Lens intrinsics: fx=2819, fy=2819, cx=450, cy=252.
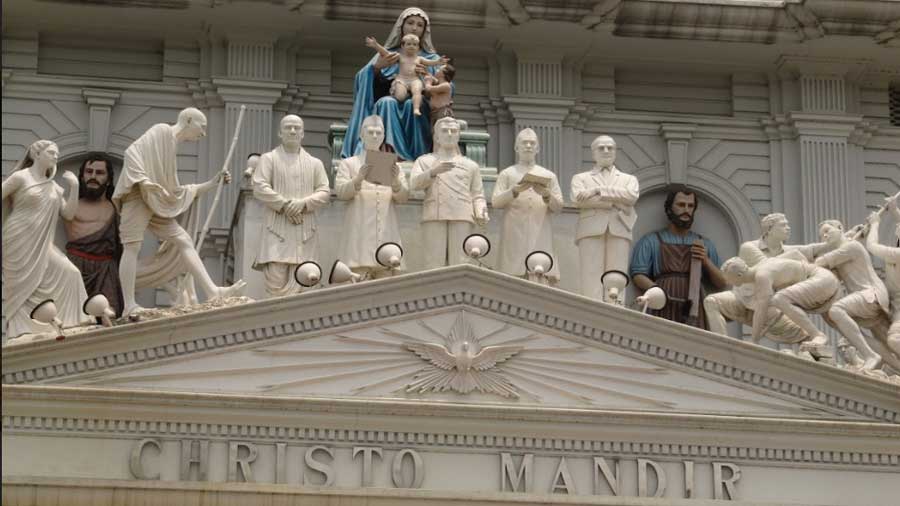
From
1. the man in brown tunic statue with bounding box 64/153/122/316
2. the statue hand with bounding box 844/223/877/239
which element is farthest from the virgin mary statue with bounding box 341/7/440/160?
the statue hand with bounding box 844/223/877/239

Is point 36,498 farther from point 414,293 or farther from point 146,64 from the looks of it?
point 146,64

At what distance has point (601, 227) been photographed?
3020 cm

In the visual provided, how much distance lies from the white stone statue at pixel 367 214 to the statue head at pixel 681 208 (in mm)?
7093

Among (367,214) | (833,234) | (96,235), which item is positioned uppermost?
(96,235)

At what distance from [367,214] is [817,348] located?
16.1 ft

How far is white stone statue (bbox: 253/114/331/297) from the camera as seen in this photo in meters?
29.4

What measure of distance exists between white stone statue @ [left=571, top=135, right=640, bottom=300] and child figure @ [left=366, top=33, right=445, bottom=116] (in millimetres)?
3055

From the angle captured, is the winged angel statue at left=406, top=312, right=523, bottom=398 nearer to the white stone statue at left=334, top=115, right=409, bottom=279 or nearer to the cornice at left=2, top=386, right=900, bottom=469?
the cornice at left=2, top=386, right=900, bottom=469

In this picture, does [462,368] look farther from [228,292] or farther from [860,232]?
[860,232]

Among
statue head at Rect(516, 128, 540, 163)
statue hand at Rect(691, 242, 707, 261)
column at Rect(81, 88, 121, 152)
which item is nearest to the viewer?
statue head at Rect(516, 128, 540, 163)

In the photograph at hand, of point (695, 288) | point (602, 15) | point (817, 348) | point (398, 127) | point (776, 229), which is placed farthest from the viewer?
point (602, 15)

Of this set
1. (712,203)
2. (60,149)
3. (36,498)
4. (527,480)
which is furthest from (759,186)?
(36,498)

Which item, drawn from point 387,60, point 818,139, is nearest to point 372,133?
point 387,60

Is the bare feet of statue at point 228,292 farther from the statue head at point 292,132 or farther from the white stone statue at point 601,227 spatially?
the white stone statue at point 601,227
